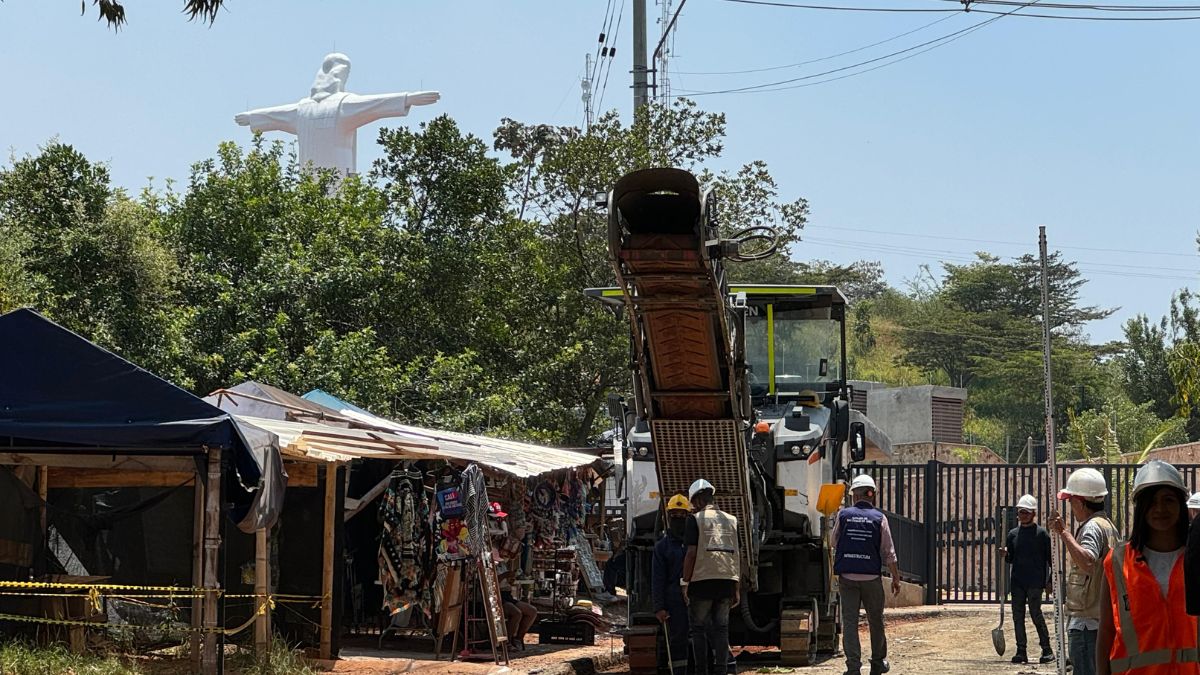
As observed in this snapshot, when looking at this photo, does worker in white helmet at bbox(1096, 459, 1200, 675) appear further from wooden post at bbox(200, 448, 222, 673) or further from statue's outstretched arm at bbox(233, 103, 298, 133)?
statue's outstretched arm at bbox(233, 103, 298, 133)

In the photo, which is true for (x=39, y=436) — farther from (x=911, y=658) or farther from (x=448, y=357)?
(x=448, y=357)

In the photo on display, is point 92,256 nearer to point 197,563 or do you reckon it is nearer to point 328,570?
point 328,570

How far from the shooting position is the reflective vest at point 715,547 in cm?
1268

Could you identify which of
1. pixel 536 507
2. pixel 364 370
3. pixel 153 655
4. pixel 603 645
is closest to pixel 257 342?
pixel 364 370

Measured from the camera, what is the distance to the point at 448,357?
90.4ft

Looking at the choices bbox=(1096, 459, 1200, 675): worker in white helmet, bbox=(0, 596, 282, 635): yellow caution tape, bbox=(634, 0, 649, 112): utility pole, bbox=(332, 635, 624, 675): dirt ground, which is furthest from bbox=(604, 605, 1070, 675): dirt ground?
bbox=(634, 0, 649, 112): utility pole

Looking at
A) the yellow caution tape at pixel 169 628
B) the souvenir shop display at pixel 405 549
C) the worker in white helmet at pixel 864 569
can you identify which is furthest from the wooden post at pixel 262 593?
the worker in white helmet at pixel 864 569

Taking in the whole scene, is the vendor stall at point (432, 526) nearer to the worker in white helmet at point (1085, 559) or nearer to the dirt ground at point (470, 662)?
the dirt ground at point (470, 662)

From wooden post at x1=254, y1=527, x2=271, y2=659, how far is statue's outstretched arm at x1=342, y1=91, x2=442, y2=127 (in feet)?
118

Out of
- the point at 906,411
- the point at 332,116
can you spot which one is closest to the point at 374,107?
the point at 332,116

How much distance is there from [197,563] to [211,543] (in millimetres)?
636

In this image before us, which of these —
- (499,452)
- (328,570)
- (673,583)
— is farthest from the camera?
(499,452)

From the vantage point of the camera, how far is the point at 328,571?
14383mm

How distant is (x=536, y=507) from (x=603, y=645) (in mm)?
2005
